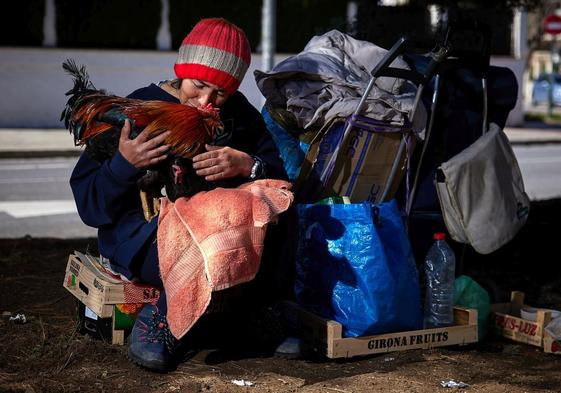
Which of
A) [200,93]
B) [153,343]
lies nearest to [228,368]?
[153,343]

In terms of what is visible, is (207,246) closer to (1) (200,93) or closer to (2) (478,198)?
(1) (200,93)

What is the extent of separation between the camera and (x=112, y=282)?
3.99 meters

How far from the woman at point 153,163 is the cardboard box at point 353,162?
1.80 feet

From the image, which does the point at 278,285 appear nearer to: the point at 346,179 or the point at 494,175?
the point at 346,179

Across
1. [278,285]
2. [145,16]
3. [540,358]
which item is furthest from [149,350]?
[145,16]

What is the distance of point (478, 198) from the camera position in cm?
475

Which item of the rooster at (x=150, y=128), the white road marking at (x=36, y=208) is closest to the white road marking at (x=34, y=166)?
the white road marking at (x=36, y=208)

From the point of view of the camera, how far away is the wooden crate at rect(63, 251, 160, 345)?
3.98 metres

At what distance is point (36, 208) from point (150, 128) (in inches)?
248

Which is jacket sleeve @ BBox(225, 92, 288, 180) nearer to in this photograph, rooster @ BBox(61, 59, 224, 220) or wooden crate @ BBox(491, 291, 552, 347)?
rooster @ BBox(61, 59, 224, 220)

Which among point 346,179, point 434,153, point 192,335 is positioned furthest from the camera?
point 434,153

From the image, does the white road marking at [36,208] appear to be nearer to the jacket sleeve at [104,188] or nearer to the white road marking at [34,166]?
the white road marking at [34,166]

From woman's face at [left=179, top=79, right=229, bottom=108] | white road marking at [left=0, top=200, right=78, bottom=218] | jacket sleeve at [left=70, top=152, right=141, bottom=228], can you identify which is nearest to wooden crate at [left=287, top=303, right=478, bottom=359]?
jacket sleeve at [left=70, top=152, right=141, bottom=228]

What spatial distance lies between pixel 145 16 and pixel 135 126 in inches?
681
